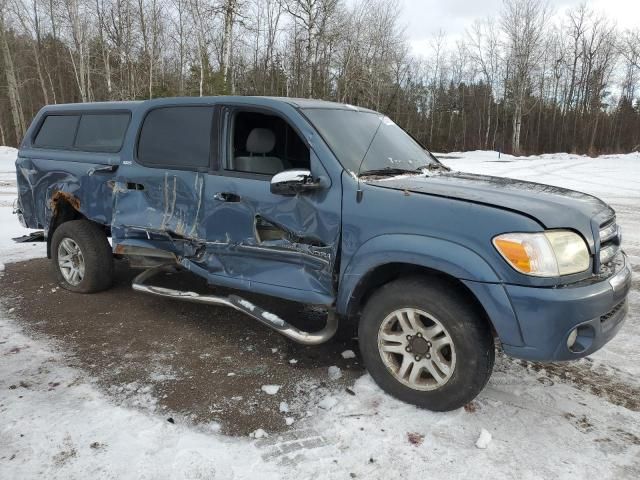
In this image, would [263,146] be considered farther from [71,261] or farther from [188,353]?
[71,261]

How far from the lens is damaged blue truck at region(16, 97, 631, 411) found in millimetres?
2582

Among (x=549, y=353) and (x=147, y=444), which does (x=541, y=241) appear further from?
(x=147, y=444)

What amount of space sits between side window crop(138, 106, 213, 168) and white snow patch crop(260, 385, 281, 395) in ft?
5.79

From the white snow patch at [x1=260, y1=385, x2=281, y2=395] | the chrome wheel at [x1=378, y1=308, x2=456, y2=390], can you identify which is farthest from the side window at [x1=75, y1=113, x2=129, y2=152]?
the chrome wheel at [x1=378, y1=308, x2=456, y2=390]

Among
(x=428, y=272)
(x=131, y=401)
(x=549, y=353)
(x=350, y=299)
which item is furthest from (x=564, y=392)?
(x=131, y=401)

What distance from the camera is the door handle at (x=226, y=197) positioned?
142 inches

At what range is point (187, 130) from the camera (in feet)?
13.3

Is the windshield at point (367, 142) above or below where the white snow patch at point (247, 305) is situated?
above

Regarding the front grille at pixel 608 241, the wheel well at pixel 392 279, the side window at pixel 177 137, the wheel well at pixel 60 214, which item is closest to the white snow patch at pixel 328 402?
the wheel well at pixel 392 279

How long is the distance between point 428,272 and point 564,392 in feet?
4.18

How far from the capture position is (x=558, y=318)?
2.49 meters

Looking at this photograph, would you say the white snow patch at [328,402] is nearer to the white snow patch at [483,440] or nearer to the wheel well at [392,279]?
the wheel well at [392,279]

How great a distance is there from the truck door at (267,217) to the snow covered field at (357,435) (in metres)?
0.84

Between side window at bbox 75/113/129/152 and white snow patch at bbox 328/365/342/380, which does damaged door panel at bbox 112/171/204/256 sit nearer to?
side window at bbox 75/113/129/152
